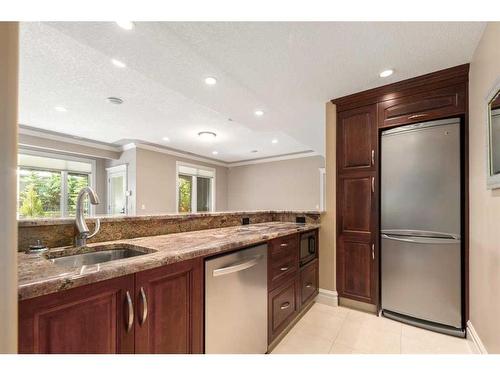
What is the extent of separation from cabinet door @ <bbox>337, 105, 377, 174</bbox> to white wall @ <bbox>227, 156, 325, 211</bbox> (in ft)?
12.1

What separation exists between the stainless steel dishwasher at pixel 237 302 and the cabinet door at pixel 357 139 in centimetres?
142

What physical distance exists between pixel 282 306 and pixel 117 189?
5585 mm

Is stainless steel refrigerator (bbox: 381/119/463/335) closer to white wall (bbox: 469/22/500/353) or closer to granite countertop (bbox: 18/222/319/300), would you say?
white wall (bbox: 469/22/500/353)

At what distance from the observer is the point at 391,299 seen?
2156mm

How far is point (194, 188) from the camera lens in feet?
22.4

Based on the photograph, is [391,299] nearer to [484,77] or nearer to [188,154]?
[484,77]

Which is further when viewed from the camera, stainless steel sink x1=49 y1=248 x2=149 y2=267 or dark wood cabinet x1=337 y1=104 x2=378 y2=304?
dark wood cabinet x1=337 y1=104 x2=378 y2=304

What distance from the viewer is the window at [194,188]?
6.43 metres

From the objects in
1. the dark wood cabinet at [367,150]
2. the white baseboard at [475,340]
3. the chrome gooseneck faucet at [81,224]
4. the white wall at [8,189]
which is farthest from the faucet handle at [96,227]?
the white baseboard at [475,340]

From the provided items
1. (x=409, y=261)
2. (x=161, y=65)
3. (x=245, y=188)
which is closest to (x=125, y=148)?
(x=245, y=188)

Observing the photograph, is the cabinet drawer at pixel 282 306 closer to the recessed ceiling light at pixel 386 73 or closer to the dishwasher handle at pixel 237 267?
the dishwasher handle at pixel 237 267

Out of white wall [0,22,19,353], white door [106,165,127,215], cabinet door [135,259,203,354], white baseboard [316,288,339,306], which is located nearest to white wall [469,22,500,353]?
white baseboard [316,288,339,306]

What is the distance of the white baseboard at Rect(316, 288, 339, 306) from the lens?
2.45 m

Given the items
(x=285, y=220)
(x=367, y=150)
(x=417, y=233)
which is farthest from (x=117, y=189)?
(x=417, y=233)
